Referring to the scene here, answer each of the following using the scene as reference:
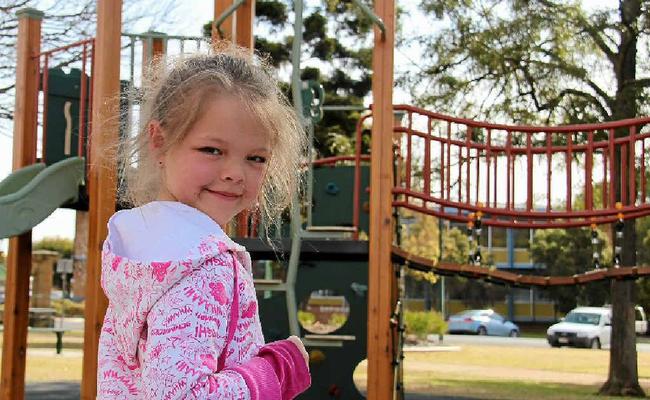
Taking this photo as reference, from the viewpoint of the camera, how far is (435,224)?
86.1 feet

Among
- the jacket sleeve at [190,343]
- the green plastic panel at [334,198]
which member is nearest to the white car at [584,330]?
the green plastic panel at [334,198]

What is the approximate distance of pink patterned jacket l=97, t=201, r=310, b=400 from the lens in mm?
936

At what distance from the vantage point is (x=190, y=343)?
93 centimetres

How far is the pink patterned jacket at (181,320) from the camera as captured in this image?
0.94m

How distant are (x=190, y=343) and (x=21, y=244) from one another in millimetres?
5620

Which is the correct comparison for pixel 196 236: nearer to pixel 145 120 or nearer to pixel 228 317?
pixel 228 317

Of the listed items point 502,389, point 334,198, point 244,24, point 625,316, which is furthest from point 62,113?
point 625,316

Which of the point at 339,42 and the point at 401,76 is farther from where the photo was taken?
the point at 339,42

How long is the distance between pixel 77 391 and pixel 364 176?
435cm

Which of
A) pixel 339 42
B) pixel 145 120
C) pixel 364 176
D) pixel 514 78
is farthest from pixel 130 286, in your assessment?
pixel 339 42

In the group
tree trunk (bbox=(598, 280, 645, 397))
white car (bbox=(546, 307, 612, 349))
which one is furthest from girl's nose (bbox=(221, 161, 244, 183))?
white car (bbox=(546, 307, 612, 349))

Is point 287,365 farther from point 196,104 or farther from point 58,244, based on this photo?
point 58,244

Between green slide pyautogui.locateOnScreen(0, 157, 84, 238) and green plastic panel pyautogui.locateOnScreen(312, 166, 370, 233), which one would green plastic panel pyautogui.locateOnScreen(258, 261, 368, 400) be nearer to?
green plastic panel pyautogui.locateOnScreen(312, 166, 370, 233)

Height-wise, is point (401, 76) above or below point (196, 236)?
above
